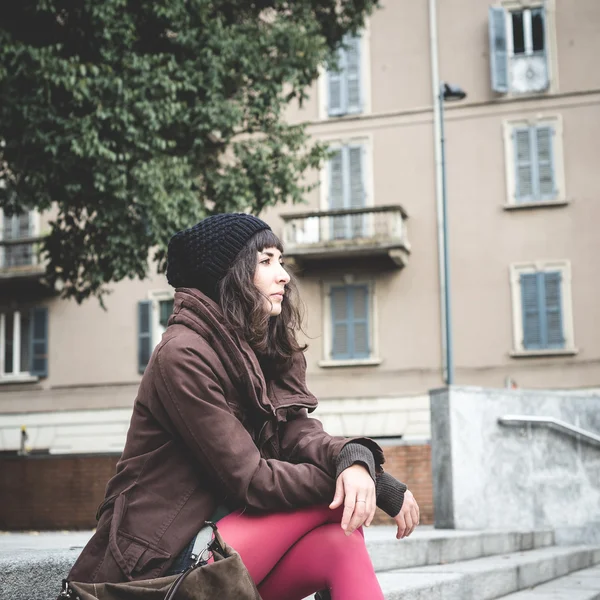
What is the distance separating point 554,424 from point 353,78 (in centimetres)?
1507

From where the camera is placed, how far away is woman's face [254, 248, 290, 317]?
106 inches

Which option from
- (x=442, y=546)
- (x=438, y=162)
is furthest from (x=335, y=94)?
(x=442, y=546)

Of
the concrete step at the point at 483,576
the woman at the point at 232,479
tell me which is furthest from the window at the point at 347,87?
the woman at the point at 232,479

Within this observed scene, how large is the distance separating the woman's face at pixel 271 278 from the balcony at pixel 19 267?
20.8 m

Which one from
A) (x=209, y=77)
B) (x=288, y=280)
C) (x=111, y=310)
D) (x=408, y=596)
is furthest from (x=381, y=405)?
(x=288, y=280)

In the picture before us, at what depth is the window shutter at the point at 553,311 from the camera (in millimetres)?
20328

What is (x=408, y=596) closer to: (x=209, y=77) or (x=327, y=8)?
(x=209, y=77)

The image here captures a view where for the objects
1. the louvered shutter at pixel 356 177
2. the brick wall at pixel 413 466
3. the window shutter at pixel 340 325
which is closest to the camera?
the brick wall at pixel 413 466

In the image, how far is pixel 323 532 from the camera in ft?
7.97

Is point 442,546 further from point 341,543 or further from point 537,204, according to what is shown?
point 537,204

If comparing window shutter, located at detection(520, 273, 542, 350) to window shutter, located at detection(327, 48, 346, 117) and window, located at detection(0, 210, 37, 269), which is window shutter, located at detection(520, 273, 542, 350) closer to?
window shutter, located at detection(327, 48, 346, 117)

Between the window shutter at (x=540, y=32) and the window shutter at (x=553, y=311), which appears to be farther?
the window shutter at (x=540, y=32)

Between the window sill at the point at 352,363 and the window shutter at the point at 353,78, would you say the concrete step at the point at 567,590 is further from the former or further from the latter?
the window shutter at the point at 353,78

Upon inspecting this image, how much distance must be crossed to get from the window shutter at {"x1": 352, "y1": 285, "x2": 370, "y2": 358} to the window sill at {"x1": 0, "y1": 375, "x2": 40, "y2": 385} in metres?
7.90
